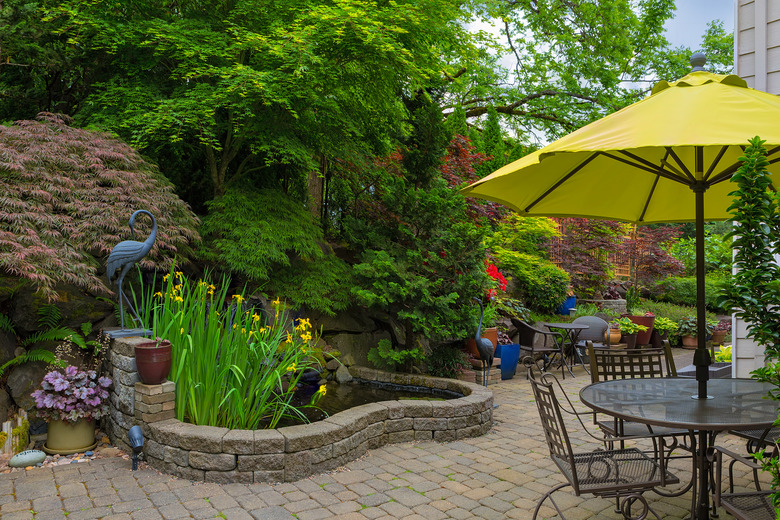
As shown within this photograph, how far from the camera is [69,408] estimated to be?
3910mm

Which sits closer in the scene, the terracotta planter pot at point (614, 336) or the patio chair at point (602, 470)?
the patio chair at point (602, 470)

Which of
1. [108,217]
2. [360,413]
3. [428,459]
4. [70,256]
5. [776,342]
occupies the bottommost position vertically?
[428,459]

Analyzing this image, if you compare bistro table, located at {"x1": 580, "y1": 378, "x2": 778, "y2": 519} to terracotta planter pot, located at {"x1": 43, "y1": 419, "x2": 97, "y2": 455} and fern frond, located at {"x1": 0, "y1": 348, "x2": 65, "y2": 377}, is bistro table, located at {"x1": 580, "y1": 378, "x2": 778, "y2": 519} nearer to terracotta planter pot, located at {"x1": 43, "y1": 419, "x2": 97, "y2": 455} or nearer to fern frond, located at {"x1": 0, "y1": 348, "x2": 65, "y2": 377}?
terracotta planter pot, located at {"x1": 43, "y1": 419, "x2": 97, "y2": 455}

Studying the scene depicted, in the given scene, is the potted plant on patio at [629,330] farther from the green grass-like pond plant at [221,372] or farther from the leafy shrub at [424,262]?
the green grass-like pond plant at [221,372]

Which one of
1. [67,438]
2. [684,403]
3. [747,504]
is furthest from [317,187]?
[747,504]

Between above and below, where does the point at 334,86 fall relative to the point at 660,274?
above

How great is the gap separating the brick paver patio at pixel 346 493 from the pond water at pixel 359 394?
818mm

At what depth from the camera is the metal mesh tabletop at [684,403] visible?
2441mm

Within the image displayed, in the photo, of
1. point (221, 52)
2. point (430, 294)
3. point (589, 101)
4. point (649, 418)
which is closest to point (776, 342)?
point (649, 418)

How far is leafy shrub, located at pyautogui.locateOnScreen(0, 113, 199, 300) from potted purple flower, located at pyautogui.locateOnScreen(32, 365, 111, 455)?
2.14 feet

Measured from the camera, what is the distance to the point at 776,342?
1.87m

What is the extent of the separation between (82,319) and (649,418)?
4760 millimetres

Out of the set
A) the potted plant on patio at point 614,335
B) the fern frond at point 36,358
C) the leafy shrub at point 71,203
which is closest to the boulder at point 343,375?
Answer: the leafy shrub at point 71,203

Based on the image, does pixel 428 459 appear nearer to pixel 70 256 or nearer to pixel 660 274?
pixel 70 256
